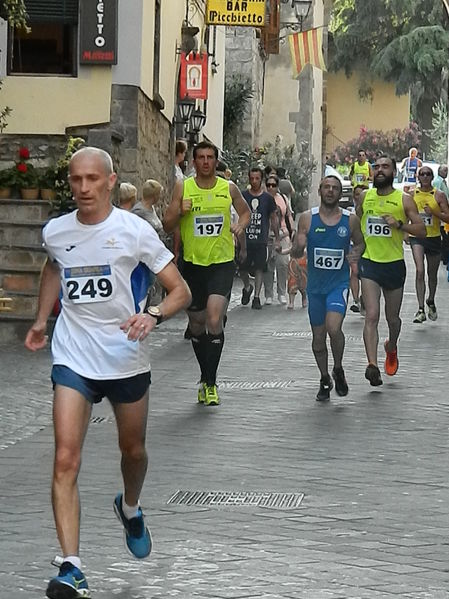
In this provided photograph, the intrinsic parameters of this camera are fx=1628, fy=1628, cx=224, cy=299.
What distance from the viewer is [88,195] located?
619cm

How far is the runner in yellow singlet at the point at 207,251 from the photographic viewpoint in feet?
39.2

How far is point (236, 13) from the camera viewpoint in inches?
1015

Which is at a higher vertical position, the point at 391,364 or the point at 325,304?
the point at 325,304

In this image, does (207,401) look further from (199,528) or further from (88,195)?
(88,195)

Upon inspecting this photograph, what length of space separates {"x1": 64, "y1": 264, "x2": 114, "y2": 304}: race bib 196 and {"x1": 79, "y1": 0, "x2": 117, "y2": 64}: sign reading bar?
41.3 feet

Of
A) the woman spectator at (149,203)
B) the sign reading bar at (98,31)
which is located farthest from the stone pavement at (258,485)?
the sign reading bar at (98,31)

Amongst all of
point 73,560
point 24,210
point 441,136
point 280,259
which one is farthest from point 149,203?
point 441,136

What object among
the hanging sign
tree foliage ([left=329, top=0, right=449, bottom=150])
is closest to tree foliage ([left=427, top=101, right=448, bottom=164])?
tree foliage ([left=329, top=0, right=449, bottom=150])

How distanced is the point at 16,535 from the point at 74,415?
1239mm

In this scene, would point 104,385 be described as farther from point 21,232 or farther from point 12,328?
point 21,232

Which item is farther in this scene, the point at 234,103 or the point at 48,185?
the point at 234,103

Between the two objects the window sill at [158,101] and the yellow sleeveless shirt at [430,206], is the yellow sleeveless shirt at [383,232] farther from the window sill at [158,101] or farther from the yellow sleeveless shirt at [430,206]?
the window sill at [158,101]

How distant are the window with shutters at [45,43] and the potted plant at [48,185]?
78.0 inches

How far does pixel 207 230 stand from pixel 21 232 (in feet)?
17.3
